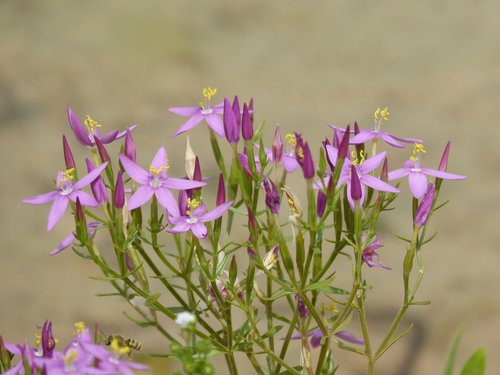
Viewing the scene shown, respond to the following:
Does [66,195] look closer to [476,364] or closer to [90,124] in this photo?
[90,124]

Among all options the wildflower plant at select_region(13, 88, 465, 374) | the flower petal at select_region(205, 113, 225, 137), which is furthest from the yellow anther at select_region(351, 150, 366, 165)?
the flower petal at select_region(205, 113, 225, 137)

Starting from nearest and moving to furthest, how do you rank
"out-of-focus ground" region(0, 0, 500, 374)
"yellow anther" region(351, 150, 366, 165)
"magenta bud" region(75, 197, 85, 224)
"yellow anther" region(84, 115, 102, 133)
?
"magenta bud" region(75, 197, 85, 224) → "yellow anther" region(351, 150, 366, 165) → "yellow anther" region(84, 115, 102, 133) → "out-of-focus ground" region(0, 0, 500, 374)

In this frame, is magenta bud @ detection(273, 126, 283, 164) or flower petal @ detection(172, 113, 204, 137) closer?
magenta bud @ detection(273, 126, 283, 164)

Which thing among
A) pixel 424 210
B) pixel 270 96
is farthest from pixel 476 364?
pixel 270 96

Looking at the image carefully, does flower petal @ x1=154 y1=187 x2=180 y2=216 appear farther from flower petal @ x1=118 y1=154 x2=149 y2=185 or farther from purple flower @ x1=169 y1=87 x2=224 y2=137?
purple flower @ x1=169 y1=87 x2=224 y2=137

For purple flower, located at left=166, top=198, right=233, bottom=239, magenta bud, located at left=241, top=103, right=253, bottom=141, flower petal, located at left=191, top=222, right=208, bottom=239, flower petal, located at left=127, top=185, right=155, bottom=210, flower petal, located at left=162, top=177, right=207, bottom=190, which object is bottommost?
flower petal, located at left=191, top=222, right=208, bottom=239

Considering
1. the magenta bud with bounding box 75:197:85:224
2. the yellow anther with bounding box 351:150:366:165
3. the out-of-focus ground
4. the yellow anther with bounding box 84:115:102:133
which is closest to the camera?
the magenta bud with bounding box 75:197:85:224

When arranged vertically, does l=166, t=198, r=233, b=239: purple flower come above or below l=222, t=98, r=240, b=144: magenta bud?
below
